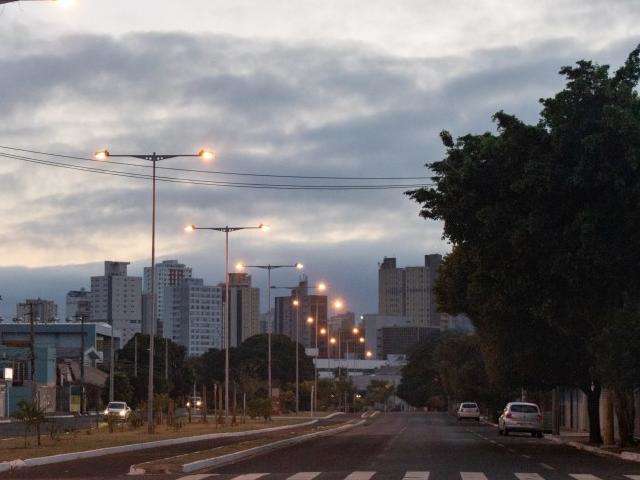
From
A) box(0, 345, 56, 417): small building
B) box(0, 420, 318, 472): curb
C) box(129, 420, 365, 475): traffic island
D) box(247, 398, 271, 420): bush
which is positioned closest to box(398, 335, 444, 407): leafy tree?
box(0, 345, 56, 417): small building

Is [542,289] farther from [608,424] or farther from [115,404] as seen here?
[115,404]

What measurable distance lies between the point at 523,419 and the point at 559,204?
21722 millimetres

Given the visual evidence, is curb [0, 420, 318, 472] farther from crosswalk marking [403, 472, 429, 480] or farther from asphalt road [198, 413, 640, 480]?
crosswalk marking [403, 472, 429, 480]

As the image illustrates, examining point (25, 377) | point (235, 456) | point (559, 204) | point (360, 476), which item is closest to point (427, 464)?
point (360, 476)

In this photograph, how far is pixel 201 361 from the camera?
520 ft

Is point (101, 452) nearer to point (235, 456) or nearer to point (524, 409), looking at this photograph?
point (235, 456)

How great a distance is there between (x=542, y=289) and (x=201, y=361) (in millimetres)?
126256

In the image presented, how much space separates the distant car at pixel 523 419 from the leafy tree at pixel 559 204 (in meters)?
15.2

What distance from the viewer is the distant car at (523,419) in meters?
52.9

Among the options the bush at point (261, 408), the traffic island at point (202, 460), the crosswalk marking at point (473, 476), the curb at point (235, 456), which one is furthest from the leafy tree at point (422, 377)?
the crosswalk marking at point (473, 476)

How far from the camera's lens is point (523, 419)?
53.0 m

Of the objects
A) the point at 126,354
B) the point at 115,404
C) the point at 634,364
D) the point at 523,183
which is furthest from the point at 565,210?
the point at 126,354

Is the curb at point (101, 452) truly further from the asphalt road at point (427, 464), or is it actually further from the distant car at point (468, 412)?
the distant car at point (468, 412)

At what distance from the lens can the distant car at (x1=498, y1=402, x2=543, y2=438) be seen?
5291 centimetres
